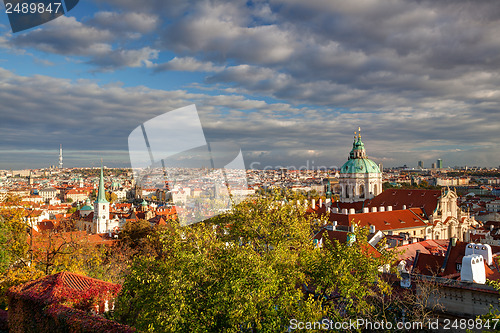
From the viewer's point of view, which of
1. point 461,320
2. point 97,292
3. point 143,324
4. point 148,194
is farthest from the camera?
point 148,194

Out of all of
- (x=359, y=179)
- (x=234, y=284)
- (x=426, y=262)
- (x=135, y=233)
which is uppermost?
(x=359, y=179)

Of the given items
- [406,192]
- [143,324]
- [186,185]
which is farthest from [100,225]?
[143,324]

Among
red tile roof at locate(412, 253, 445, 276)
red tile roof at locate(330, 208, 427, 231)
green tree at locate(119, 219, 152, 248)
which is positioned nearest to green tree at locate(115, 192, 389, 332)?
red tile roof at locate(412, 253, 445, 276)

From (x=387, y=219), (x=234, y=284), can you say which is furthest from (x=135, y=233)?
(x=234, y=284)

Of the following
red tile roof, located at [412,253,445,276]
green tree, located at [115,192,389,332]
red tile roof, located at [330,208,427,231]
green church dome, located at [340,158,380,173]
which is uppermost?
green church dome, located at [340,158,380,173]

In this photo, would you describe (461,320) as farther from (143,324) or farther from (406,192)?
(406,192)

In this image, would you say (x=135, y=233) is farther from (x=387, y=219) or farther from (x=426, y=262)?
(x=387, y=219)

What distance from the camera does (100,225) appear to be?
59656mm

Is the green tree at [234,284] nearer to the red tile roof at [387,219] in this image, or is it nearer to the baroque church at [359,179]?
Result: the red tile roof at [387,219]

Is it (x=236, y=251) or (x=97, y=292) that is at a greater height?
(x=236, y=251)

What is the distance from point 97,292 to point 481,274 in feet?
43.7

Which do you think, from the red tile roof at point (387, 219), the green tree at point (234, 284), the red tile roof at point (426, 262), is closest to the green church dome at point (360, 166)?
the red tile roof at point (387, 219)

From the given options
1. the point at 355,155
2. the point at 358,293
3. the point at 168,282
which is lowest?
the point at 358,293

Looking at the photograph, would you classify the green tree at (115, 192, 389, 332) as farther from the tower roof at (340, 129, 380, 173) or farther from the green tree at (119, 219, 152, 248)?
the tower roof at (340, 129, 380, 173)
